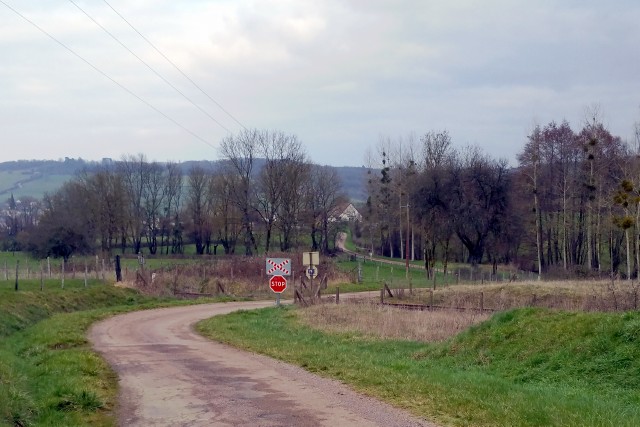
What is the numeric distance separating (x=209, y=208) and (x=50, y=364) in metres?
78.7

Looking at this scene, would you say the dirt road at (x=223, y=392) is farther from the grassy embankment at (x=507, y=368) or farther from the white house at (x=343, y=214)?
the white house at (x=343, y=214)

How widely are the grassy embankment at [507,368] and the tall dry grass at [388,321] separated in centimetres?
186

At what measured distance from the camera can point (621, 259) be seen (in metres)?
69.1

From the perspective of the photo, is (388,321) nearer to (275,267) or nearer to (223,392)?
(275,267)

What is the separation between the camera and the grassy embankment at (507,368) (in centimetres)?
1029

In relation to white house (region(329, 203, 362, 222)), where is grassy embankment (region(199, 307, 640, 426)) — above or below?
below

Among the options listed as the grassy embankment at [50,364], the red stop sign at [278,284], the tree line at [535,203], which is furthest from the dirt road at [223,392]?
the tree line at [535,203]

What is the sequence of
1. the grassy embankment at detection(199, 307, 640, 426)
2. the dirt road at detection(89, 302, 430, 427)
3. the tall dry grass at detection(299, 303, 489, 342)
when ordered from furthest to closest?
the tall dry grass at detection(299, 303, 489, 342)
the dirt road at detection(89, 302, 430, 427)
the grassy embankment at detection(199, 307, 640, 426)

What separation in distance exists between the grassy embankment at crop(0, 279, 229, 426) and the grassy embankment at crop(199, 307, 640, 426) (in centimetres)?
435

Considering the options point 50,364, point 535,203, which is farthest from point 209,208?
point 50,364

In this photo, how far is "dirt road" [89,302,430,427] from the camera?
10.8 metres

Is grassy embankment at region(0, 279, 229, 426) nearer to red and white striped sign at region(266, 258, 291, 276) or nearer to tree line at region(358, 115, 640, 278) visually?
red and white striped sign at region(266, 258, 291, 276)

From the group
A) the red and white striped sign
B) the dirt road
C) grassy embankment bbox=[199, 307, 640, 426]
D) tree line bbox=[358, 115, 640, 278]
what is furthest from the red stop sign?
tree line bbox=[358, 115, 640, 278]

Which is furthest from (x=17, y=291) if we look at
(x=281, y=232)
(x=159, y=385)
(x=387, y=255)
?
(x=387, y=255)
